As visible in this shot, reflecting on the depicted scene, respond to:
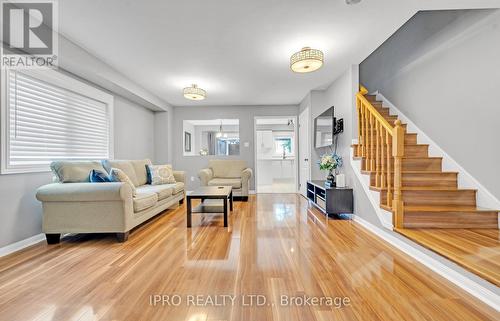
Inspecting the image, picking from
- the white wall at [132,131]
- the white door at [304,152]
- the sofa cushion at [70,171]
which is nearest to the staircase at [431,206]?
the white door at [304,152]

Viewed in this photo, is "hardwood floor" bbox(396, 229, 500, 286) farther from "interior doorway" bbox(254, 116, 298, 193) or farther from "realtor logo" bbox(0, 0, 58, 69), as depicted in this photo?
"interior doorway" bbox(254, 116, 298, 193)

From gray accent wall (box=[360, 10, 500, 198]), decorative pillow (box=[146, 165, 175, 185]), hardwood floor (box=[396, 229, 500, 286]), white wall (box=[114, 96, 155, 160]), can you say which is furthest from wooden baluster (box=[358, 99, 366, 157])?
white wall (box=[114, 96, 155, 160])

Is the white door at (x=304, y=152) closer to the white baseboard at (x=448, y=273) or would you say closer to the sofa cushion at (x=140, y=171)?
the white baseboard at (x=448, y=273)

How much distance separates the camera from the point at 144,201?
287cm

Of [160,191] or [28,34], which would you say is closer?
[28,34]

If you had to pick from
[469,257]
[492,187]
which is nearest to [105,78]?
[469,257]

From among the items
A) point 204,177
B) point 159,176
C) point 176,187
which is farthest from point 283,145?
point 159,176

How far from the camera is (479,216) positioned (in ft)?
7.41

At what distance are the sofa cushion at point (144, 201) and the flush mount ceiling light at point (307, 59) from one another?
101 inches

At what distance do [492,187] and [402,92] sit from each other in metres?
1.93

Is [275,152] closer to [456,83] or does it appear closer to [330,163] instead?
[330,163]

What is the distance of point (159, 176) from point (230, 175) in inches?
70.7

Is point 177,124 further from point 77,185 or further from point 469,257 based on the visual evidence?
point 469,257

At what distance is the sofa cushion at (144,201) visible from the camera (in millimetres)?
2737
